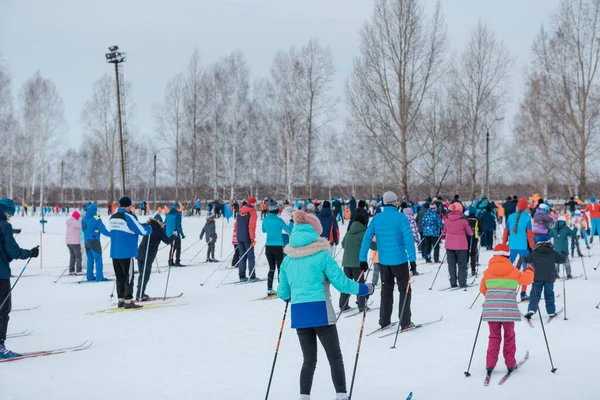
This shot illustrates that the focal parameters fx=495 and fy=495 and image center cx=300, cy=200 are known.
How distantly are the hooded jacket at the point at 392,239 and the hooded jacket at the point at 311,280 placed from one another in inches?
100

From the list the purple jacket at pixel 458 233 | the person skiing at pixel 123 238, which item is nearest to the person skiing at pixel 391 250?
the purple jacket at pixel 458 233

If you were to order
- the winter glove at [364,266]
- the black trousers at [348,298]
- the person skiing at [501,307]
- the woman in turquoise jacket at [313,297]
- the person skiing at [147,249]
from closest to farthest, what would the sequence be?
1. the woman in turquoise jacket at [313,297]
2. the person skiing at [501,307]
3. the winter glove at [364,266]
4. the black trousers at [348,298]
5. the person skiing at [147,249]

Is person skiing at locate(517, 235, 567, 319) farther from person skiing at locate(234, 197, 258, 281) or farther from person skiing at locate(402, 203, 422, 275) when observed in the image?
person skiing at locate(234, 197, 258, 281)

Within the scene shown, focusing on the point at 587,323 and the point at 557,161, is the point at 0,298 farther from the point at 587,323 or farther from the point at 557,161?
the point at 557,161

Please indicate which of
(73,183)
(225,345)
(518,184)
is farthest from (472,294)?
(73,183)

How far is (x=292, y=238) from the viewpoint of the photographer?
3941mm

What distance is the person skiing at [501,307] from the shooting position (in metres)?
4.69

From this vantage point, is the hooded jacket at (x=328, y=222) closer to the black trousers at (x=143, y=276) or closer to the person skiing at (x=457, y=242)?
the person skiing at (x=457, y=242)

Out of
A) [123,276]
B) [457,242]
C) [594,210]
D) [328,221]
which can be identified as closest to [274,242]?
[328,221]

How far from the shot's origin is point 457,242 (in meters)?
9.31

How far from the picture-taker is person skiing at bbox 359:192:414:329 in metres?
6.42

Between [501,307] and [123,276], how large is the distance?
5.85 meters

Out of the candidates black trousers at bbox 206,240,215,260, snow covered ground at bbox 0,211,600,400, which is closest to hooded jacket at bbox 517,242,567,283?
snow covered ground at bbox 0,211,600,400

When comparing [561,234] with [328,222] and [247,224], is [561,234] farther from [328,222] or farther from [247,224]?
[247,224]
